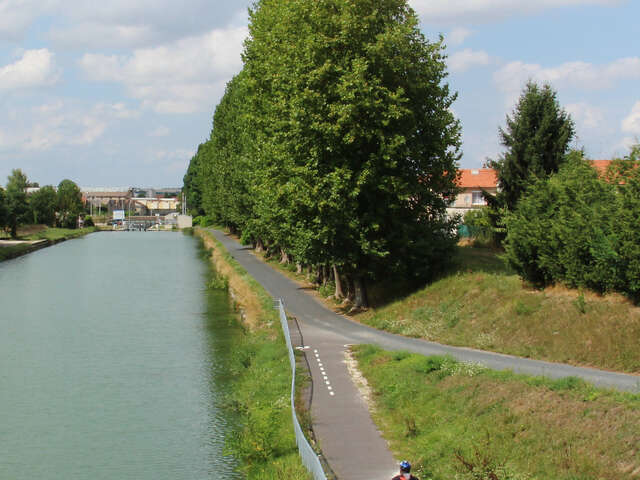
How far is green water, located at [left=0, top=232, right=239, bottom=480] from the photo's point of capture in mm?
20969

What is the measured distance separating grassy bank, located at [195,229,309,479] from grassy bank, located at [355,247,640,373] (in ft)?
17.1

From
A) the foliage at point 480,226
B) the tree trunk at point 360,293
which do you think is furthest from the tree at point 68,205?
the tree trunk at point 360,293

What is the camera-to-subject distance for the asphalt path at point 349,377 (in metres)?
16.4

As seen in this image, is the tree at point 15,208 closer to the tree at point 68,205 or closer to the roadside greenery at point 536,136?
the tree at point 68,205

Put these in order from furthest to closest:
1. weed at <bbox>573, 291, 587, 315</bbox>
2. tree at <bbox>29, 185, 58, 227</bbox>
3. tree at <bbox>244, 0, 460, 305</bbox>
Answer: tree at <bbox>29, 185, 58, 227</bbox>, tree at <bbox>244, 0, 460, 305</bbox>, weed at <bbox>573, 291, 587, 315</bbox>

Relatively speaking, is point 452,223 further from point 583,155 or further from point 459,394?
point 459,394

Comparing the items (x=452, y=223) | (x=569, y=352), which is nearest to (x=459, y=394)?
(x=569, y=352)

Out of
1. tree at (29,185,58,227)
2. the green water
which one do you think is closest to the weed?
the green water

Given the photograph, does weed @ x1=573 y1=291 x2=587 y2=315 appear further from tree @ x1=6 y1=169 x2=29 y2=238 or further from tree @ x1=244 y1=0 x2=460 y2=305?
tree @ x1=6 y1=169 x2=29 y2=238

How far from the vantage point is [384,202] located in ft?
111

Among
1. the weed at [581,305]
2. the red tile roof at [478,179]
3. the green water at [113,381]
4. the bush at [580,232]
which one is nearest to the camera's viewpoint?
the green water at [113,381]

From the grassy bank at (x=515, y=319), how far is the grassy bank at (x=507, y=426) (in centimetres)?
397

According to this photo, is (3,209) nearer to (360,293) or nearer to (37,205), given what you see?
(37,205)

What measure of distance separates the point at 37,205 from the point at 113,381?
399ft
